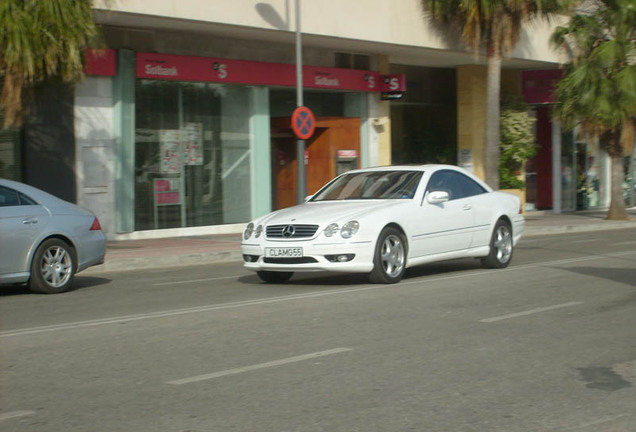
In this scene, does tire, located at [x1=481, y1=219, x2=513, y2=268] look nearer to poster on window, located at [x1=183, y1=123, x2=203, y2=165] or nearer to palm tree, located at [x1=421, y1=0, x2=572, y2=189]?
poster on window, located at [x1=183, y1=123, x2=203, y2=165]

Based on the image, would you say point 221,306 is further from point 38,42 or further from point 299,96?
point 299,96

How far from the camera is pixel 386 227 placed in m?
11.7

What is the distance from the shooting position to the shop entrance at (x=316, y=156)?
27062mm

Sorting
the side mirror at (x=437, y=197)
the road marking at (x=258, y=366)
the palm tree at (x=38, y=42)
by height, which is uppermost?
the palm tree at (x=38, y=42)

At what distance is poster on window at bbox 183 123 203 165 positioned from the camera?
2300 cm

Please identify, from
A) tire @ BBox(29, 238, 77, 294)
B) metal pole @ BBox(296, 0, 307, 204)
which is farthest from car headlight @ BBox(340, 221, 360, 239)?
metal pole @ BBox(296, 0, 307, 204)

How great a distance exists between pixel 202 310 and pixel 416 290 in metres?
2.73

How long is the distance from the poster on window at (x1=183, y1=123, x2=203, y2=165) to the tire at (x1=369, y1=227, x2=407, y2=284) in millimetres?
11979

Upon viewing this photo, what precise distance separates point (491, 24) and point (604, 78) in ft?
14.7

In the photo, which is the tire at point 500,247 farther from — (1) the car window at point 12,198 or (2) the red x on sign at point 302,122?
(2) the red x on sign at point 302,122

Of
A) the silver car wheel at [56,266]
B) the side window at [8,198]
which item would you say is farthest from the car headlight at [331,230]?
the side window at [8,198]

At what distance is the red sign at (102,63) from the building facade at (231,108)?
24 millimetres

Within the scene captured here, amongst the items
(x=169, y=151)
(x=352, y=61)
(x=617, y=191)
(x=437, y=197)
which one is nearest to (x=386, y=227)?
A: (x=437, y=197)

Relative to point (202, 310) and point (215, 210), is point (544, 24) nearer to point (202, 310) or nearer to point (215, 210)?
point (215, 210)
